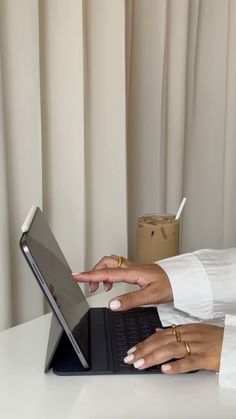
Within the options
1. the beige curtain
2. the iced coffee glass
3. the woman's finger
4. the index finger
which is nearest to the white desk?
the woman's finger

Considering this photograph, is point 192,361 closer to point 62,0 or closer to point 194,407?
point 194,407

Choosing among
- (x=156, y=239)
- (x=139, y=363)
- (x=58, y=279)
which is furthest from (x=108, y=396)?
(x=156, y=239)

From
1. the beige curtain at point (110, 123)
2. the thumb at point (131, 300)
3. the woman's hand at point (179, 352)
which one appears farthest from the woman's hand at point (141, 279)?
→ the beige curtain at point (110, 123)

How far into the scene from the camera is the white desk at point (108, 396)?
590 millimetres

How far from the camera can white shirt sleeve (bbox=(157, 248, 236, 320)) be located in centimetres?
84

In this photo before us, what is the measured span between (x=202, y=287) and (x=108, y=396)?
274mm

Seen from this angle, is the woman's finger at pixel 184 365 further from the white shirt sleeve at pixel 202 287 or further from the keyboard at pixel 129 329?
the white shirt sleeve at pixel 202 287

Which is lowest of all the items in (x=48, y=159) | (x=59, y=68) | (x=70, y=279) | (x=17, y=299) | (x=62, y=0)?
(x=17, y=299)

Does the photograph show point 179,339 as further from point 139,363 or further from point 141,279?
point 141,279

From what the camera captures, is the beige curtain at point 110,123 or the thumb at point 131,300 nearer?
the thumb at point 131,300

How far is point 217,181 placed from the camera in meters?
1.67

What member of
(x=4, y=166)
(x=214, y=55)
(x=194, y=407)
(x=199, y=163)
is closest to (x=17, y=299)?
(x=4, y=166)

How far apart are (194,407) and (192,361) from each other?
8 cm

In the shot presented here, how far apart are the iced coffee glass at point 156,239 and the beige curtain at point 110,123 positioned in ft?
0.39
